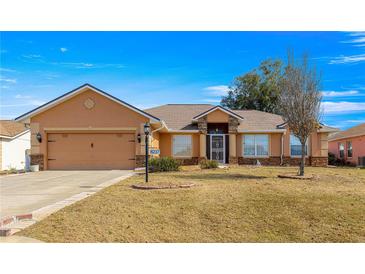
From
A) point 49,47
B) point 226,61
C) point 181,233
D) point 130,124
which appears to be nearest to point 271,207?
point 181,233

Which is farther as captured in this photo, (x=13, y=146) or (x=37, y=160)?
(x=13, y=146)

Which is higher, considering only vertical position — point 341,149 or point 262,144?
point 262,144

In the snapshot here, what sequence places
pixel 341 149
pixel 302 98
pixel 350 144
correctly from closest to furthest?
1. pixel 302 98
2. pixel 350 144
3. pixel 341 149

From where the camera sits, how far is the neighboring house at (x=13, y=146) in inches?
903

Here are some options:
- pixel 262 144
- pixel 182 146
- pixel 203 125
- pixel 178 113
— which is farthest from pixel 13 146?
pixel 262 144

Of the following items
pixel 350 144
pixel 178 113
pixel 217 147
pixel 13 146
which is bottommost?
pixel 217 147

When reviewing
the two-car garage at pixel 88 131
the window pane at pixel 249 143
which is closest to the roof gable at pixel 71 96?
the two-car garage at pixel 88 131

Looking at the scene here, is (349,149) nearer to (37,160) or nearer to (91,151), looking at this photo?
(91,151)

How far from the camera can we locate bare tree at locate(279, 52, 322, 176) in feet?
42.2

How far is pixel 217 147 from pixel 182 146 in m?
2.50

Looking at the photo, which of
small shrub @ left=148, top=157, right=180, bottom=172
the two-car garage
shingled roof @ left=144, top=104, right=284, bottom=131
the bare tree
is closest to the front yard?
the bare tree

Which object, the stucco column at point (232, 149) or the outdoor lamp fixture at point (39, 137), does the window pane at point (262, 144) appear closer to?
the stucco column at point (232, 149)

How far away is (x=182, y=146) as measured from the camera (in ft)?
71.5

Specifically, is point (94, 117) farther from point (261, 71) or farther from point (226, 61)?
point (261, 71)
